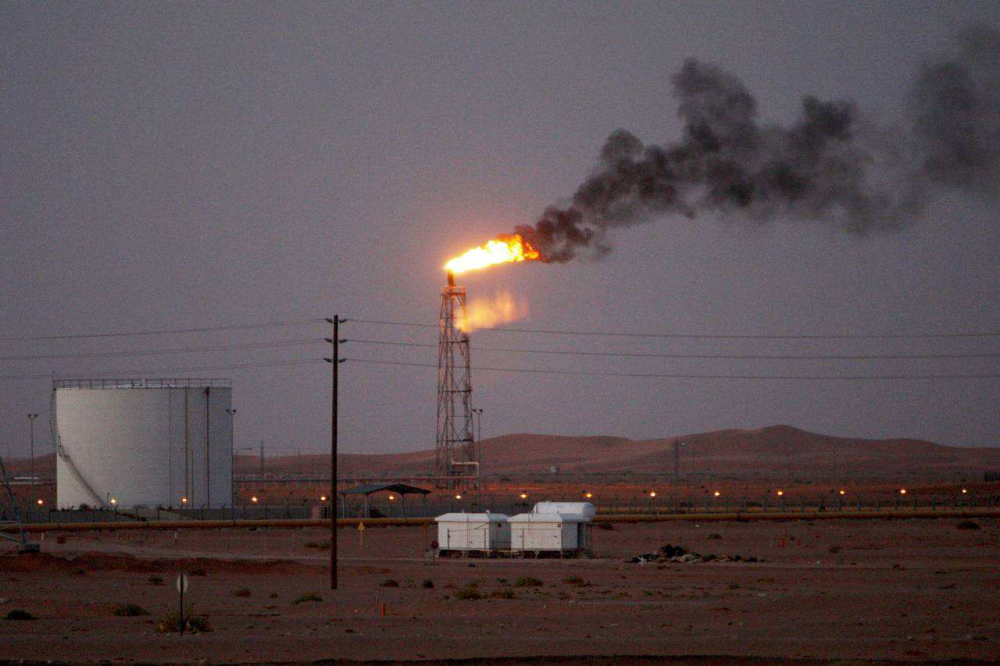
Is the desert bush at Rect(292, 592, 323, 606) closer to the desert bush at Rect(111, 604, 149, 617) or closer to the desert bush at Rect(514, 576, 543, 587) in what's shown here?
the desert bush at Rect(111, 604, 149, 617)

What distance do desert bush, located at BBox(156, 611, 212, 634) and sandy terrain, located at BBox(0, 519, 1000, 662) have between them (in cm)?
33

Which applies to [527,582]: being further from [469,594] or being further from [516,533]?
[516,533]

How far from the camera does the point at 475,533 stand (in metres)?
47.6

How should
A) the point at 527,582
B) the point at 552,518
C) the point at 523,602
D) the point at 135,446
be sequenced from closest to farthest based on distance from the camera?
the point at 523,602 < the point at 527,582 < the point at 552,518 < the point at 135,446

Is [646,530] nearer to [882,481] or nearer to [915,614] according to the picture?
[915,614]

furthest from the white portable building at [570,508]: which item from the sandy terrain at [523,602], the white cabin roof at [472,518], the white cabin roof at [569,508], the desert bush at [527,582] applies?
the desert bush at [527,582]

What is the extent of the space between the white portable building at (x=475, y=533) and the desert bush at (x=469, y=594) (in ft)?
47.7

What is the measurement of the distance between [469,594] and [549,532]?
48.3ft

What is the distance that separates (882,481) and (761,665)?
130 metres

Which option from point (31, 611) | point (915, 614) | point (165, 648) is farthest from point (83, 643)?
point (915, 614)

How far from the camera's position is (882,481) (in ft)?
474

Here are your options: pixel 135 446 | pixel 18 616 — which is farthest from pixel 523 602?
pixel 135 446

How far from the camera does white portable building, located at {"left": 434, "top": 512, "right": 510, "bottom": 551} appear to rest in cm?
4741


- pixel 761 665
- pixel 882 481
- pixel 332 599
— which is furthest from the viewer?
pixel 882 481
